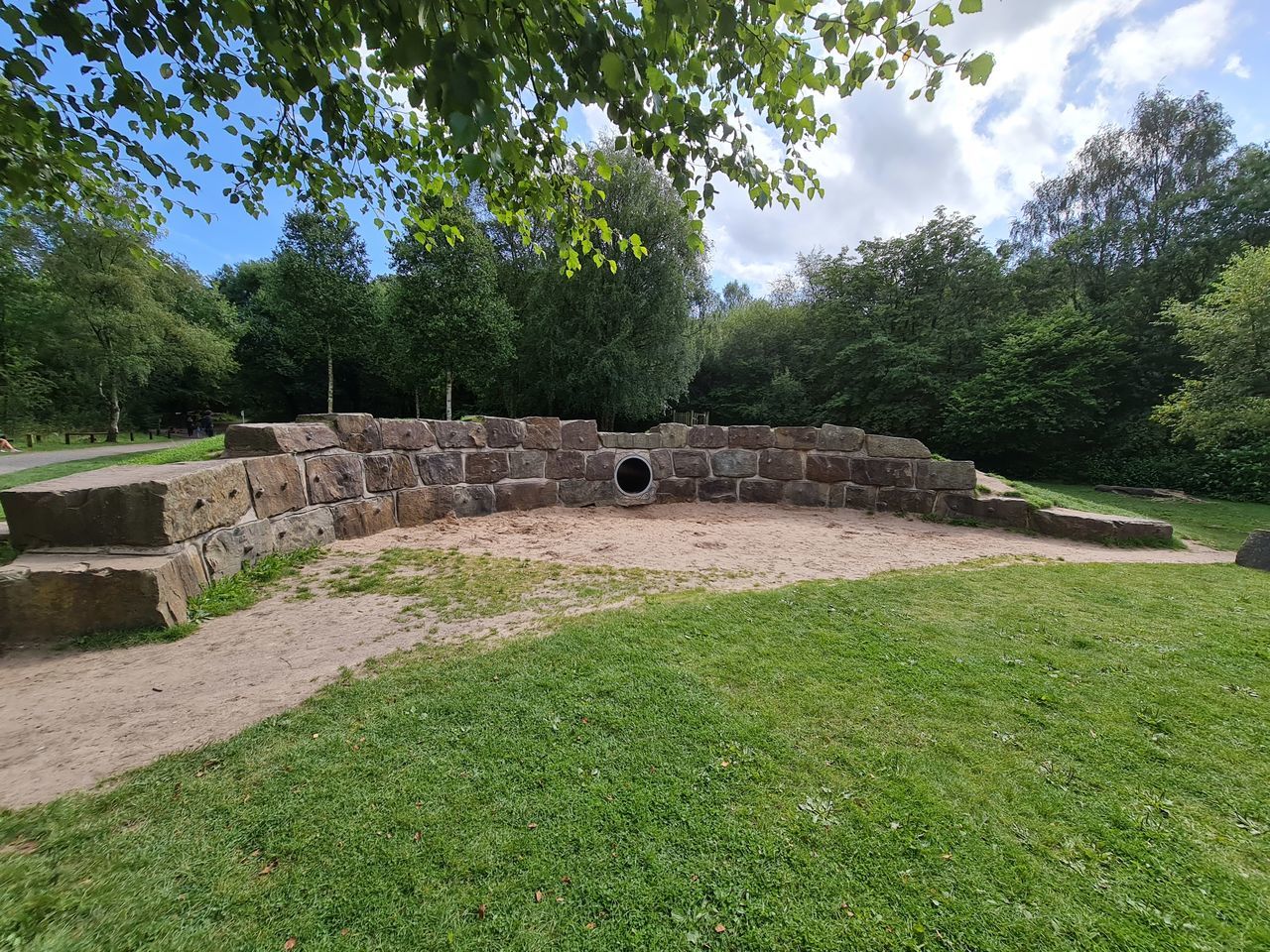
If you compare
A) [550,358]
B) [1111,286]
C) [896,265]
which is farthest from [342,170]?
[1111,286]

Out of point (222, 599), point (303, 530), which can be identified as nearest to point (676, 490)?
point (303, 530)

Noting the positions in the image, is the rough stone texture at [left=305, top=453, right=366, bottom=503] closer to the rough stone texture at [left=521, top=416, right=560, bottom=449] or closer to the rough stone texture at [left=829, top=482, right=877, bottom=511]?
the rough stone texture at [left=521, top=416, right=560, bottom=449]

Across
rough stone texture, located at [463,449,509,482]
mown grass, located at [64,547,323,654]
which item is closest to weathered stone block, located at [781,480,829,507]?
rough stone texture, located at [463,449,509,482]

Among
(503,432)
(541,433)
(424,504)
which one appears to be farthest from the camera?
(541,433)

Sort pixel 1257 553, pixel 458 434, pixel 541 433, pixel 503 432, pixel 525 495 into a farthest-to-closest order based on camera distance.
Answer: pixel 541 433, pixel 525 495, pixel 503 432, pixel 458 434, pixel 1257 553

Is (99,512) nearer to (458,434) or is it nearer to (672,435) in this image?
(458,434)

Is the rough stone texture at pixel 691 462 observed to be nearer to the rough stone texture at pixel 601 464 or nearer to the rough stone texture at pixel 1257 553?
the rough stone texture at pixel 601 464

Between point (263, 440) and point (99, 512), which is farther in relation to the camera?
point (263, 440)

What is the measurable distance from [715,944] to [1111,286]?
24561 mm

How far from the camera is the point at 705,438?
774 cm

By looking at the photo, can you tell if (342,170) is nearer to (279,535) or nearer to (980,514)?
(279,535)

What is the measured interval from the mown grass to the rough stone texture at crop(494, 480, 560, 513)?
2324 mm

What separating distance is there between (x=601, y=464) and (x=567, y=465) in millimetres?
520

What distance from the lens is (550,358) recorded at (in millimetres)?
18297
